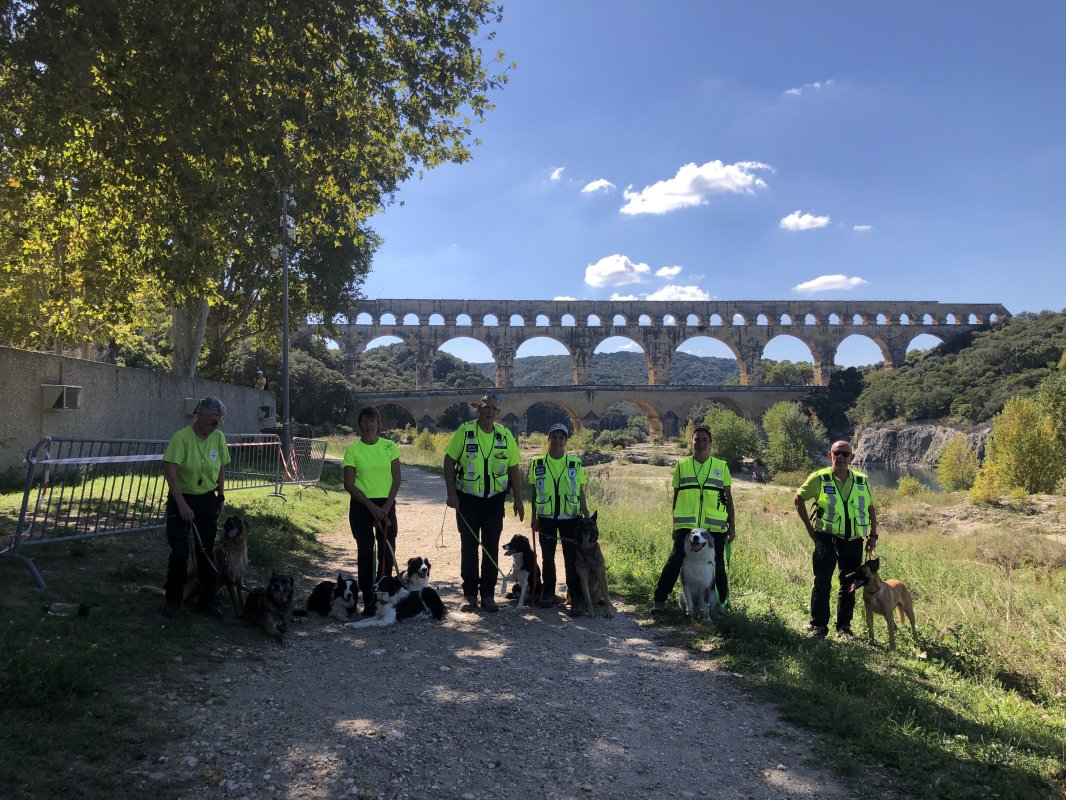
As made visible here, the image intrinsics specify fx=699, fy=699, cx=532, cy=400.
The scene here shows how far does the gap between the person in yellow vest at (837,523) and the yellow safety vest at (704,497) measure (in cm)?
56

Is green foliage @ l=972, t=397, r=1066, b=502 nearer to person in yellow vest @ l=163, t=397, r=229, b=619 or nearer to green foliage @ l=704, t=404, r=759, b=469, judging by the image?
green foliage @ l=704, t=404, r=759, b=469

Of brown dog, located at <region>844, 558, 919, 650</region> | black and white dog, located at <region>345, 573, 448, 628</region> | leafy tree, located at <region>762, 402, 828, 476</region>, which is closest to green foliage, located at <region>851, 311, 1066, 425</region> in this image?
leafy tree, located at <region>762, 402, 828, 476</region>

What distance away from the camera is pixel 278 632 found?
4656mm

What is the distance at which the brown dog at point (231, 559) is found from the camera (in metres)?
4.98

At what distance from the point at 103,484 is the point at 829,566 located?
20.9ft

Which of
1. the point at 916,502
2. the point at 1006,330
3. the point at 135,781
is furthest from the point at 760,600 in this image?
the point at 1006,330

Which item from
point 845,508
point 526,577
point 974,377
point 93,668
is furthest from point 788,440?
point 93,668

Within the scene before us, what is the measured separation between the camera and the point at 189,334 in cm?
1750

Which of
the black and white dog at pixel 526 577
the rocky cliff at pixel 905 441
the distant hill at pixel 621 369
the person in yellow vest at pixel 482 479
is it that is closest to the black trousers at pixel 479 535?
the person in yellow vest at pixel 482 479

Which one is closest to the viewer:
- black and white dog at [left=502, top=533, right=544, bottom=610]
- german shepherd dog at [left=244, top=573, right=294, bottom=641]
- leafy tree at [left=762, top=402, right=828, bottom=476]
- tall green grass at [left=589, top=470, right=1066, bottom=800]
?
tall green grass at [left=589, top=470, right=1066, bottom=800]

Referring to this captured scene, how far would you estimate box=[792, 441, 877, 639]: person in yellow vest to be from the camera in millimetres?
5277

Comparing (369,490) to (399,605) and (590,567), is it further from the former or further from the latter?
(590,567)

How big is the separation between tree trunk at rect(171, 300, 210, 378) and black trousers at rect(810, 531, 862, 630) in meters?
15.1

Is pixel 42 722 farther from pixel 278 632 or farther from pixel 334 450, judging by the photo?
pixel 334 450
